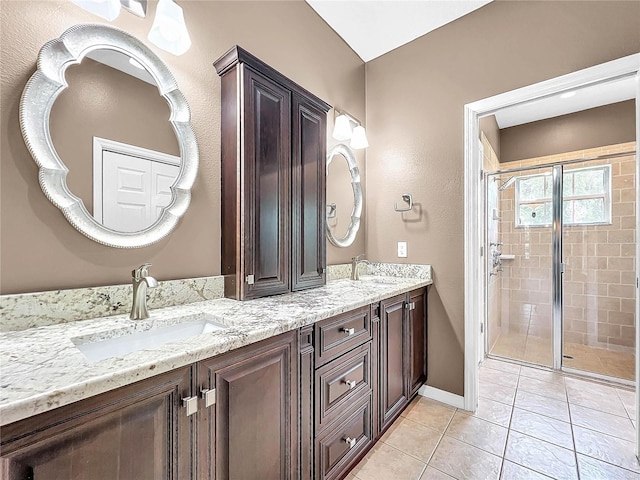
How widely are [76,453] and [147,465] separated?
177 millimetres

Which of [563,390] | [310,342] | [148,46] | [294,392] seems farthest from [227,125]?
[563,390]

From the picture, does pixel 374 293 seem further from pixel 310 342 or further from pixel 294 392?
pixel 294 392

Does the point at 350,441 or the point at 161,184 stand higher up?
the point at 161,184

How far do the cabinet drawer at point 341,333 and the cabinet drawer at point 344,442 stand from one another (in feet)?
1.08

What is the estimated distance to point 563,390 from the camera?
2.30 metres

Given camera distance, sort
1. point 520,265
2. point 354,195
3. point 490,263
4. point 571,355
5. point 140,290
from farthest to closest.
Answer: point 520,265, point 490,263, point 571,355, point 354,195, point 140,290

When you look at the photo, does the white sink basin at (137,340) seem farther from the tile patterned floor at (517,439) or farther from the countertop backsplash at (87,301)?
the tile patterned floor at (517,439)

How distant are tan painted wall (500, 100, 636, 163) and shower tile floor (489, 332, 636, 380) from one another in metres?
2.19

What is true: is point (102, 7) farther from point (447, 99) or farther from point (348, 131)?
point (447, 99)

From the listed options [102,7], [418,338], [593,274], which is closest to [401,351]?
[418,338]

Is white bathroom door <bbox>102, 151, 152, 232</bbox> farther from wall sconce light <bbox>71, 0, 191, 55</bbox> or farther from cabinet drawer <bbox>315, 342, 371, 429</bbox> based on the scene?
cabinet drawer <bbox>315, 342, 371, 429</bbox>

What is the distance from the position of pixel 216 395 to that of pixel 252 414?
7.1 inches

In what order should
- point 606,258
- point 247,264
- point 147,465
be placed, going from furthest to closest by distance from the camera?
point 606,258 → point 247,264 → point 147,465

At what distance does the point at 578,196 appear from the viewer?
3.03 m
